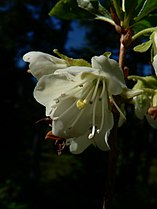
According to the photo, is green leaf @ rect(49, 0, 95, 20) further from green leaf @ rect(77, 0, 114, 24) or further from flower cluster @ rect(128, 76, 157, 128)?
flower cluster @ rect(128, 76, 157, 128)

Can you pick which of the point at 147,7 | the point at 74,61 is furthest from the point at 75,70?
the point at 147,7

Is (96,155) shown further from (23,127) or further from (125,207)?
(125,207)

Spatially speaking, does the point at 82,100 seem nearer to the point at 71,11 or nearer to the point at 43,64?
the point at 43,64

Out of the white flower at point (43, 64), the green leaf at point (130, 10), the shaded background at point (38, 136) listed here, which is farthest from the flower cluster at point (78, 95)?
the shaded background at point (38, 136)

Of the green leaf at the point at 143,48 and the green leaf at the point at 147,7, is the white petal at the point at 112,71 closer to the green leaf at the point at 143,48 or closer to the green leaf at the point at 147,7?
the green leaf at the point at 143,48

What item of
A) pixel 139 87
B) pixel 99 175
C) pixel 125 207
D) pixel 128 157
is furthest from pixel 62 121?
pixel 128 157

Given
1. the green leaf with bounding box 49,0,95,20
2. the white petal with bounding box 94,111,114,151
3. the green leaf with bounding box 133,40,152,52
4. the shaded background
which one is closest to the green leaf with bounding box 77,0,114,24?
the green leaf with bounding box 49,0,95,20
